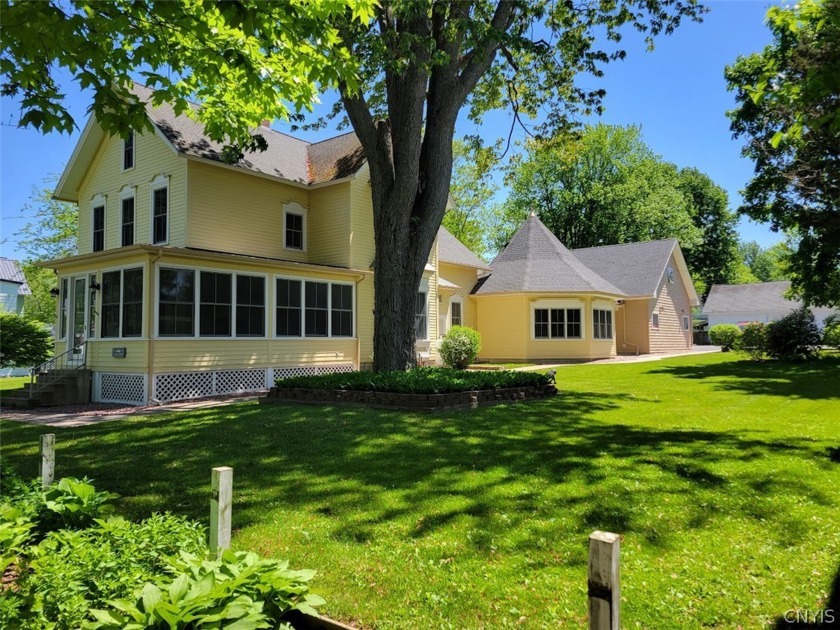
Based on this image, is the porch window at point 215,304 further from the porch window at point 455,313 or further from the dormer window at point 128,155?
the porch window at point 455,313

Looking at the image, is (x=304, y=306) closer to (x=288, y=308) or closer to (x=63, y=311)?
(x=288, y=308)

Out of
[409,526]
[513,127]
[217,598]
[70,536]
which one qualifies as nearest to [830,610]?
[409,526]

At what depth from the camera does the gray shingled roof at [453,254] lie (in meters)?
24.8

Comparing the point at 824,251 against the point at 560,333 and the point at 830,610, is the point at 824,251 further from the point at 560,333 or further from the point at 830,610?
the point at 830,610

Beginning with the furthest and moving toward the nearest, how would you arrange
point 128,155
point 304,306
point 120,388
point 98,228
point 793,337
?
point 793,337
point 98,228
point 128,155
point 304,306
point 120,388

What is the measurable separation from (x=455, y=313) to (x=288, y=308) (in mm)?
10329

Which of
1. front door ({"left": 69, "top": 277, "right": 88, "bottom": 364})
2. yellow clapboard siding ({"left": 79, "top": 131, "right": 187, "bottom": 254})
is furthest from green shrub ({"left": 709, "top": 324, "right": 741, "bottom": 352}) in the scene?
front door ({"left": 69, "top": 277, "right": 88, "bottom": 364})

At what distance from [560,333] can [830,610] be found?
869 inches

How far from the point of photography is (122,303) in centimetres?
1409

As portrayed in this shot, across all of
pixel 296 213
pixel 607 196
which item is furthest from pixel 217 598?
pixel 607 196

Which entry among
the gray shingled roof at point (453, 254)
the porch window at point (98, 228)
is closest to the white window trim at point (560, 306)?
the gray shingled roof at point (453, 254)

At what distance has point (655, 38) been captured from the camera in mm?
14023

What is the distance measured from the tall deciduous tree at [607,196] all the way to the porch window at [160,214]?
32600mm

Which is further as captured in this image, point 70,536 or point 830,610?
point 70,536
